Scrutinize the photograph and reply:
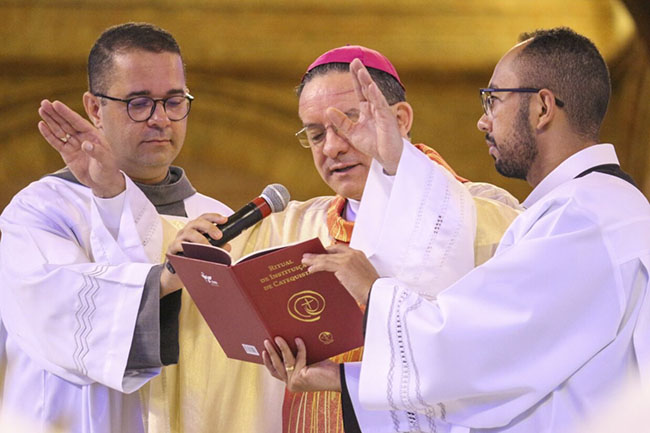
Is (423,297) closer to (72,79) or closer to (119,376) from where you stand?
(119,376)

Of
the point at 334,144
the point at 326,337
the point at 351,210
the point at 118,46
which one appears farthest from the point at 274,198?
the point at 118,46

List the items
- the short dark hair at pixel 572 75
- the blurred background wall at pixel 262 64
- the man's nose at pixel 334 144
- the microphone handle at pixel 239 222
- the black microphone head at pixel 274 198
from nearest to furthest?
the short dark hair at pixel 572 75 → the microphone handle at pixel 239 222 → the black microphone head at pixel 274 198 → the man's nose at pixel 334 144 → the blurred background wall at pixel 262 64

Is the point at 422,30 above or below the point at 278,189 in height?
above

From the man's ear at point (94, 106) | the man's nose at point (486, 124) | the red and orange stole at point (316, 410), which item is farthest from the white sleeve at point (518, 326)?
the man's ear at point (94, 106)

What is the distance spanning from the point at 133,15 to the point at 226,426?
371cm

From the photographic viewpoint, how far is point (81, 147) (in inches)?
135

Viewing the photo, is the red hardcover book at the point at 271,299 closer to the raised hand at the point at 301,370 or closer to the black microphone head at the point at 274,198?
the raised hand at the point at 301,370

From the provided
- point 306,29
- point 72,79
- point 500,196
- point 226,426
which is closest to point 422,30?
point 306,29

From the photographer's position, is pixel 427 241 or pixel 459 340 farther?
pixel 427 241

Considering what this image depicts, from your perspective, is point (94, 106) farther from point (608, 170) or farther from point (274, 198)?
point (608, 170)

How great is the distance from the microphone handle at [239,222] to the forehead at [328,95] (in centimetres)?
49

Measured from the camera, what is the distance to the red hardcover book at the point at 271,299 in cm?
283

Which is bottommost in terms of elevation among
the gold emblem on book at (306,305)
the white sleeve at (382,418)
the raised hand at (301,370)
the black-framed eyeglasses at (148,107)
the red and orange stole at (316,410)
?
the red and orange stole at (316,410)

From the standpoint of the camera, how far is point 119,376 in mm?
3287
